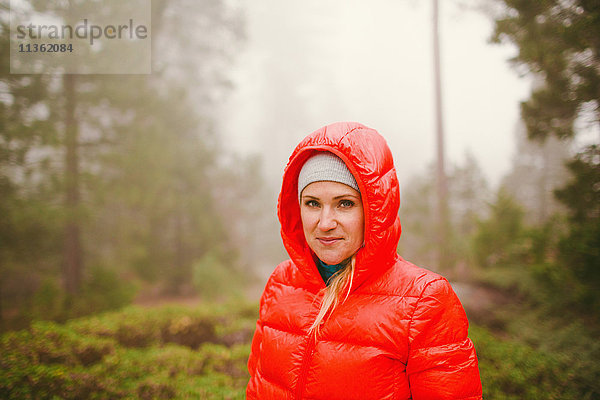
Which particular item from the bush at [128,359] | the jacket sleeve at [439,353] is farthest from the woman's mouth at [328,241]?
the bush at [128,359]

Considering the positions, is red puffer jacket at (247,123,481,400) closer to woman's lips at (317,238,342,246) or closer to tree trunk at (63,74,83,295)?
woman's lips at (317,238,342,246)

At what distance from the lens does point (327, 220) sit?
1.62 meters

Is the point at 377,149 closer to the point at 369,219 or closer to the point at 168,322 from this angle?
the point at 369,219

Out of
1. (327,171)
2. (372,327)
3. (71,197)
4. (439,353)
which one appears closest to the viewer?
(439,353)

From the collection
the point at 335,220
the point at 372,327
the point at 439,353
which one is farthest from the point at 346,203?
the point at 439,353

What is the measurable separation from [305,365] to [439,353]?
2.19ft

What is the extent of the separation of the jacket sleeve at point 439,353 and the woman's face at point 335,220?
1.41 feet

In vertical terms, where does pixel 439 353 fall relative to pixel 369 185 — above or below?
below

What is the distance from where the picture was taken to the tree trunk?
7.50 meters

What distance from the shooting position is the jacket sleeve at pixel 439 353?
143 cm

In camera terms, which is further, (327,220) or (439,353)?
(327,220)

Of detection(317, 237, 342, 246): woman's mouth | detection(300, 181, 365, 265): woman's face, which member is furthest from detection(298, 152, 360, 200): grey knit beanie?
detection(317, 237, 342, 246): woman's mouth

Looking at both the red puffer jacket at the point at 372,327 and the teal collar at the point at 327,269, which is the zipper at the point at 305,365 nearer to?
the red puffer jacket at the point at 372,327

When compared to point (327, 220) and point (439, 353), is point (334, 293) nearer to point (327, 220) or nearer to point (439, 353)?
point (327, 220)
